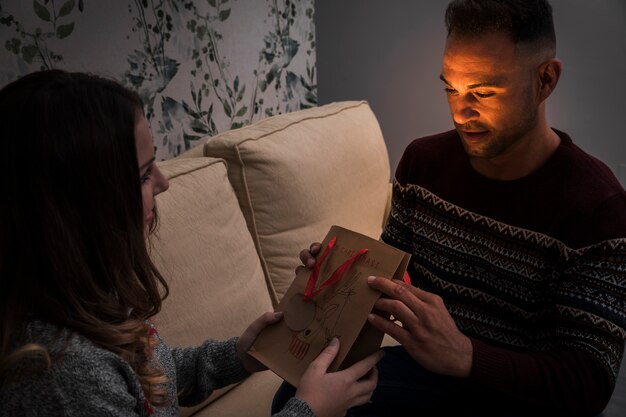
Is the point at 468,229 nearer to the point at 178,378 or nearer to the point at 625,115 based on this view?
the point at 178,378

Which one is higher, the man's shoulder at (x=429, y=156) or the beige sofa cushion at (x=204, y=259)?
the man's shoulder at (x=429, y=156)

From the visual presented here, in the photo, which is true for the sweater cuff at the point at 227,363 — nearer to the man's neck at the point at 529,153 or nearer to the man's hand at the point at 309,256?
the man's hand at the point at 309,256

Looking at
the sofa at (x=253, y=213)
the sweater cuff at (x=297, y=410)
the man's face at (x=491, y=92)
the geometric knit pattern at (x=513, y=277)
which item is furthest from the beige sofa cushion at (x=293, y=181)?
the sweater cuff at (x=297, y=410)

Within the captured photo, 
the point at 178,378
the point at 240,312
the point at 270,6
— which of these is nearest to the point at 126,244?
the point at 178,378

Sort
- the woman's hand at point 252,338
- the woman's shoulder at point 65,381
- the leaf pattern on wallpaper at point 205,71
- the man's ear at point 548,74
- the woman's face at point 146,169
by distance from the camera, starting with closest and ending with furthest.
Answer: the woman's shoulder at point 65,381 < the woman's face at point 146,169 < the woman's hand at point 252,338 < the man's ear at point 548,74 < the leaf pattern on wallpaper at point 205,71

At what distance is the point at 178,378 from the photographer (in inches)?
42.5

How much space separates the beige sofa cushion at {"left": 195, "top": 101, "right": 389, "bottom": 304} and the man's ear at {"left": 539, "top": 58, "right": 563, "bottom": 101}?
26.6 inches

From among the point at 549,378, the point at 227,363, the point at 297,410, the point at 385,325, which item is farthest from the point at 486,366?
the point at 227,363

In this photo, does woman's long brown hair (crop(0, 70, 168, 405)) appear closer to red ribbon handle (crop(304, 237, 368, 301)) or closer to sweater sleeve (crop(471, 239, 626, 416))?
red ribbon handle (crop(304, 237, 368, 301))

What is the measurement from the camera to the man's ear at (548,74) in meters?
1.14

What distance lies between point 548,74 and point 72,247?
896mm

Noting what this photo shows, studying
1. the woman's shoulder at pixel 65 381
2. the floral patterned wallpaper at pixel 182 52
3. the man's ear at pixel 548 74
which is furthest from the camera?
the floral patterned wallpaper at pixel 182 52

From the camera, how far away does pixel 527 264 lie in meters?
1.14

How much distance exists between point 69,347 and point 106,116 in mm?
293
